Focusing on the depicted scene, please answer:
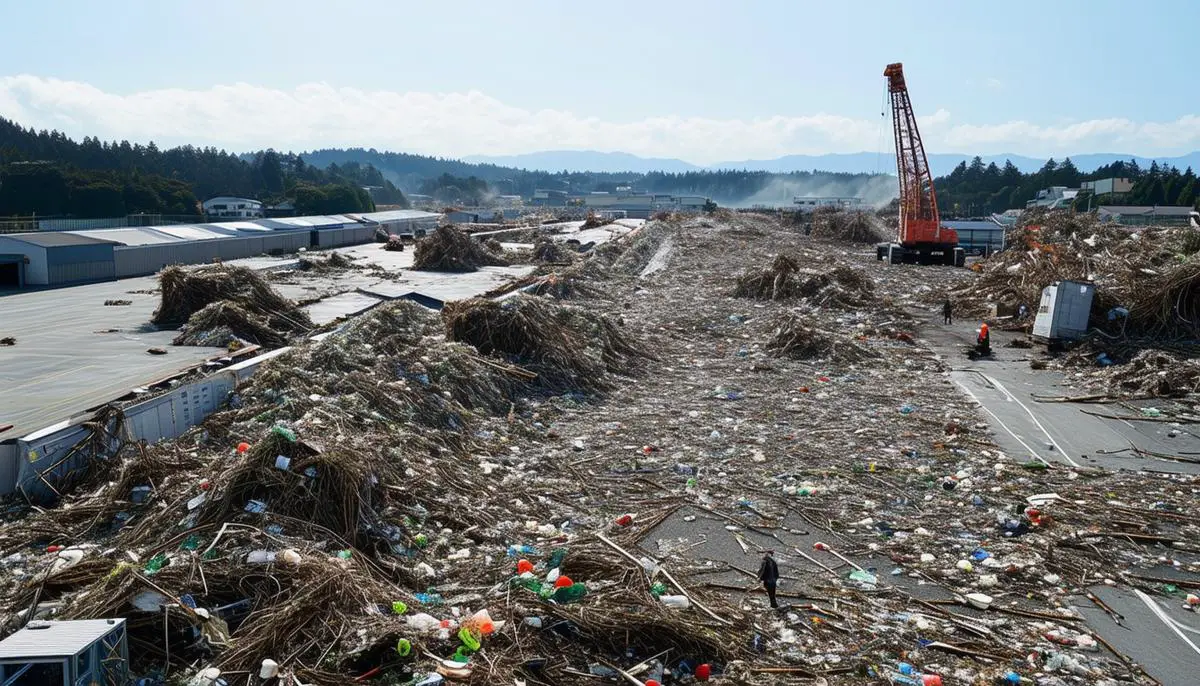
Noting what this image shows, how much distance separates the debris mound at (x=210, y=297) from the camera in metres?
17.7

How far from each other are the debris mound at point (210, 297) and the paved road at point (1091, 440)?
13.7m

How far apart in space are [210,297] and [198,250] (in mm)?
17504

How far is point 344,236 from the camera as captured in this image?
46.9 metres

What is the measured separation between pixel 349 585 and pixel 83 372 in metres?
9.07

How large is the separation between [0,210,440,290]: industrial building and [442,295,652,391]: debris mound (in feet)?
Result: 55.4

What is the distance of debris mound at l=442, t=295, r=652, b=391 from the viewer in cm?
1457

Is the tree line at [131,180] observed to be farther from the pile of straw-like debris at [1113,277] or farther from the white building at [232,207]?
the pile of straw-like debris at [1113,277]

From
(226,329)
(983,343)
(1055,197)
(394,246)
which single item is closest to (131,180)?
(394,246)

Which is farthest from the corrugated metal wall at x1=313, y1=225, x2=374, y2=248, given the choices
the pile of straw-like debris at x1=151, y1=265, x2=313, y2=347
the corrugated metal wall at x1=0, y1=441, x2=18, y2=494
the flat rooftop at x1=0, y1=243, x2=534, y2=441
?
the corrugated metal wall at x1=0, y1=441, x2=18, y2=494

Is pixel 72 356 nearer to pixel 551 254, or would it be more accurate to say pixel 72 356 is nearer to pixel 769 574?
pixel 769 574

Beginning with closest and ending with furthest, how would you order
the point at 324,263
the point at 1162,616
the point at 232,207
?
the point at 1162,616
the point at 324,263
the point at 232,207

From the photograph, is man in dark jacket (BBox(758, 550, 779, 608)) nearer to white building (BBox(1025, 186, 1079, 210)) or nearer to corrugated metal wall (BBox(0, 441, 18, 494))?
corrugated metal wall (BBox(0, 441, 18, 494))

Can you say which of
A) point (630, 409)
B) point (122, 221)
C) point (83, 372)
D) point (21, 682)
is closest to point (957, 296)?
point (630, 409)

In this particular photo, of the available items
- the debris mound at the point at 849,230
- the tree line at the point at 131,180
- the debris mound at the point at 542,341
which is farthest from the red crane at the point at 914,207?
the tree line at the point at 131,180
